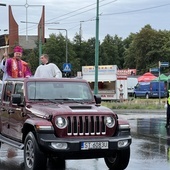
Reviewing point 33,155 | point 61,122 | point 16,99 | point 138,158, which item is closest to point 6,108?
point 16,99

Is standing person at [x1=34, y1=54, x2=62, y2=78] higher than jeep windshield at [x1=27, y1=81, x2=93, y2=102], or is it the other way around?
standing person at [x1=34, y1=54, x2=62, y2=78]

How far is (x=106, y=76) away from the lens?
4116 centimetres

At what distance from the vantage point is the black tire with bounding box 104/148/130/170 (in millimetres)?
8622

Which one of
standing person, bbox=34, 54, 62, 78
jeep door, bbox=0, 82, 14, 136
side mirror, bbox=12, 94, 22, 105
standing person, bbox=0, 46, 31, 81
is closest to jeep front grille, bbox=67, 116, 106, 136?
side mirror, bbox=12, 94, 22, 105

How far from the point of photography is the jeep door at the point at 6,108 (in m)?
9.78

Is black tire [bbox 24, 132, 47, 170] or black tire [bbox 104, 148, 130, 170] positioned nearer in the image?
black tire [bbox 24, 132, 47, 170]

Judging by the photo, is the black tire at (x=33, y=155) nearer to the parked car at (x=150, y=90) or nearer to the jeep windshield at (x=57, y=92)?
the jeep windshield at (x=57, y=92)

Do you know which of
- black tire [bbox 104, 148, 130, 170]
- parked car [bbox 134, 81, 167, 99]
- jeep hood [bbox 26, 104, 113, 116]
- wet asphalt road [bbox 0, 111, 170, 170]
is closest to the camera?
jeep hood [bbox 26, 104, 113, 116]

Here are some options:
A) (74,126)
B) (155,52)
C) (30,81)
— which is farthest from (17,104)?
(155,52)

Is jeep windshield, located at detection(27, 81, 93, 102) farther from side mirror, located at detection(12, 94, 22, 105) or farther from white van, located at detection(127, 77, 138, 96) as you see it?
white van, located at detection(127, 77, 138, 96)

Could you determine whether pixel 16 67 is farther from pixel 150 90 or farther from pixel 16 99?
pixel 150 90

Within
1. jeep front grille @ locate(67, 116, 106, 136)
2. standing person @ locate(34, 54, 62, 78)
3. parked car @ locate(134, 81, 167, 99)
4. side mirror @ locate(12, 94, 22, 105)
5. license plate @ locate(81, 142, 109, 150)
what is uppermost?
standing person @ locate(34, 54, 62, 78)

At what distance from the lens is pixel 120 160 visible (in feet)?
28.7

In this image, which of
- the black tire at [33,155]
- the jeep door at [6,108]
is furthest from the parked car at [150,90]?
the black tire at [33,155]
